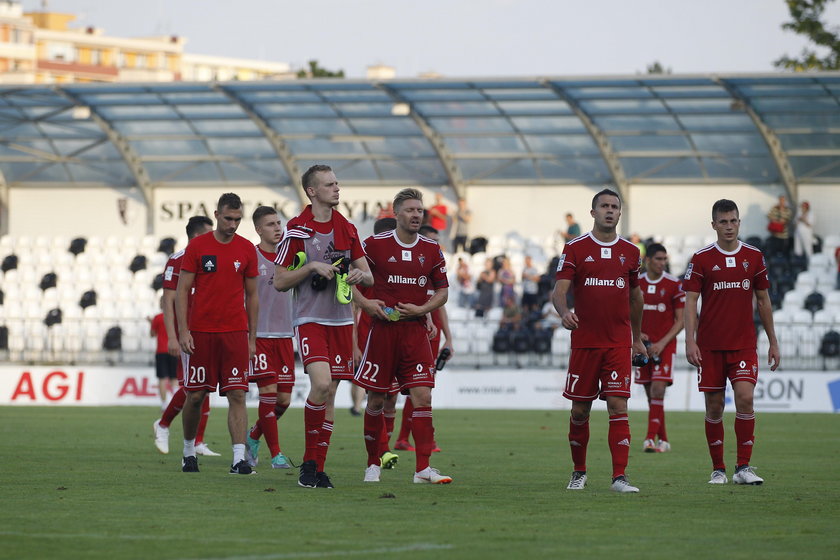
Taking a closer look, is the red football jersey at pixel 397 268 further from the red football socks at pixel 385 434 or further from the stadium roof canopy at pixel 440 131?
the stadium roof canopy at pixel 440 131

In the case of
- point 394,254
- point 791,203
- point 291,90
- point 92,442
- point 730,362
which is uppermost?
point 291,90

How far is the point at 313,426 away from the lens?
37.1ft

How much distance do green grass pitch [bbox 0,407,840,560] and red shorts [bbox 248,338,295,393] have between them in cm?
94

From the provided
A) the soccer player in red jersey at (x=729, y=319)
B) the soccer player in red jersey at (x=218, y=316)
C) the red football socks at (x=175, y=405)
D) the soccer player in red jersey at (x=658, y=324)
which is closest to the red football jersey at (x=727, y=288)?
the soccer player in red jersey at (x=729, y=319)

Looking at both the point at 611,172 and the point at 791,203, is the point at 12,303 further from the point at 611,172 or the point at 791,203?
the point at 791,203

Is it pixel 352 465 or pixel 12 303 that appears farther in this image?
pixel 12 303

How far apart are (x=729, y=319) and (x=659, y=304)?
477 cm

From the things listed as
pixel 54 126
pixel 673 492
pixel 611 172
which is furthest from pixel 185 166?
pixel 673 492

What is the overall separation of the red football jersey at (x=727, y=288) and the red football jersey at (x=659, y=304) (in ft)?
14.7

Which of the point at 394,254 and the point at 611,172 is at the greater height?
the point at 611,172

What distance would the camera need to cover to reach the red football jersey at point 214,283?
12.4 m

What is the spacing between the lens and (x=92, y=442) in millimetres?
17062

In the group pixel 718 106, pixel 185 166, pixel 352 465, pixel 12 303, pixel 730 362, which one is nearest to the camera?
pixel 730 362

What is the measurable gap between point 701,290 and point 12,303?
26.5 metres
